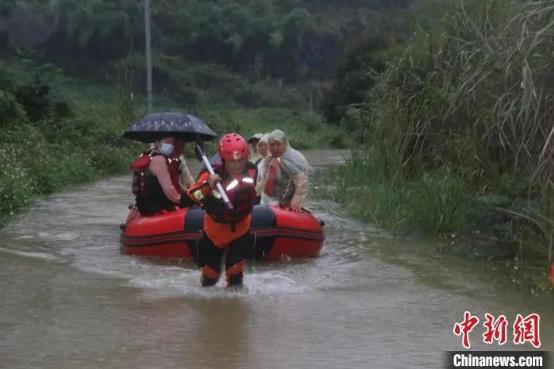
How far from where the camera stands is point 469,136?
39.7 feet

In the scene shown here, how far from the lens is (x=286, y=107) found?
7138cm

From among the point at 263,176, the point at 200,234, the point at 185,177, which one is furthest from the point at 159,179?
the point at 263,176

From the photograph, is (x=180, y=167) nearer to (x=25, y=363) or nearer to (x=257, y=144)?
(x=257, y=144)

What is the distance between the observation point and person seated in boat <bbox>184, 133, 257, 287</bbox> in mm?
8359

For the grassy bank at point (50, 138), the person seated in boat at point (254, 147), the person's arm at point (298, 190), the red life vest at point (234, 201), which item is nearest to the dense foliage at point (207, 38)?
the grassy bank at point (50, 138)

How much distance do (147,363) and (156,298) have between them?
214cm

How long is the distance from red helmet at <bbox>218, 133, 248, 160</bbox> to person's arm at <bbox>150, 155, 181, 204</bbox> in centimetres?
262

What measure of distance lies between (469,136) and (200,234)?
3.61 m

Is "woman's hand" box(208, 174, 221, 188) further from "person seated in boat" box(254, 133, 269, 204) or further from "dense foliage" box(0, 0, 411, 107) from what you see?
"dense foliage" box(0, 0, 411, 107)

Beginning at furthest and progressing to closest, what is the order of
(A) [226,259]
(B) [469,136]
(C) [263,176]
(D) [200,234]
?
1. (B) [469,136]
2. (C) [263,176]
3. (D) [200,234]
4. (A) [226,259]

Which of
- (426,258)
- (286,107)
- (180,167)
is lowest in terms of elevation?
(286,107)

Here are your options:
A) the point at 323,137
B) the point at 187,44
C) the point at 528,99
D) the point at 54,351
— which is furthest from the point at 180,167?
the point at 187,44

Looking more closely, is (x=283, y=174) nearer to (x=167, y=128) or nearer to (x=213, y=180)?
(x=167, y=128)

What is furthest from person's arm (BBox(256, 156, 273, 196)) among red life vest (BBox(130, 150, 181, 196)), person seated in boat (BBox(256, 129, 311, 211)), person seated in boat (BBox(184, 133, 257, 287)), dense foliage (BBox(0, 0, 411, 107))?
dense foliage (BBox(0, 0, 411, 107))
